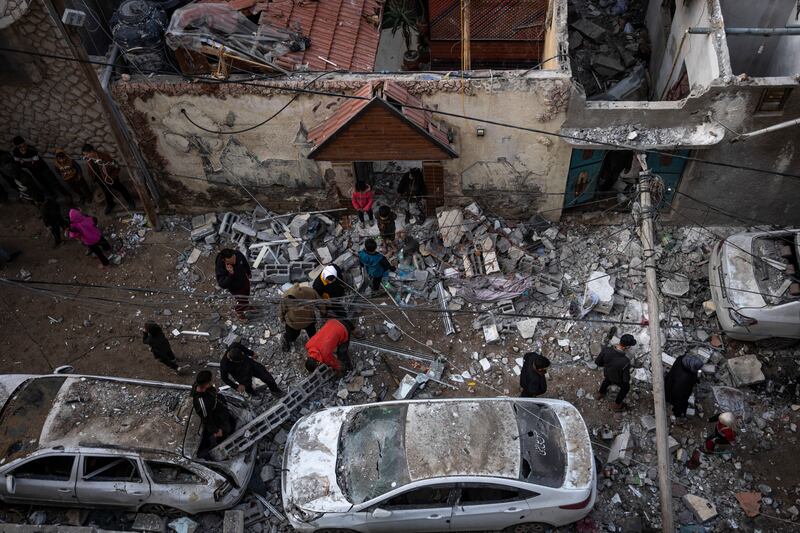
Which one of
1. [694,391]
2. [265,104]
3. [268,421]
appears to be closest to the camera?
[268,421]

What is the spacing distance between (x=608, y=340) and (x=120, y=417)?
23.4ft

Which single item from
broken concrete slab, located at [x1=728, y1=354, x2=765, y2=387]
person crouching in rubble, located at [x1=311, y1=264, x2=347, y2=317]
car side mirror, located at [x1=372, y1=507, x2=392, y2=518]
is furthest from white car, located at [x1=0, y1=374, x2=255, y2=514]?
broken concrete slab, located at [x1=728, y1=354, x2=765, y2=387]

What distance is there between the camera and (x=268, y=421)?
826cm

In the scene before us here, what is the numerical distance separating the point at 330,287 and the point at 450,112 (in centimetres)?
337

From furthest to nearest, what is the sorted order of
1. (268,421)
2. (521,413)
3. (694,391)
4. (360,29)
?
(360,29)
(694,391)
(268,421)
(521,413)

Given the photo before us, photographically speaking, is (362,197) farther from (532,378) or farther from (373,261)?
(532,378)

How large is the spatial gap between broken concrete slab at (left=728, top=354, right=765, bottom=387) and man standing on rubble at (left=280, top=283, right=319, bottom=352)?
6.34m

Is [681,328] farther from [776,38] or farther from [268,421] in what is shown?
[268,421]

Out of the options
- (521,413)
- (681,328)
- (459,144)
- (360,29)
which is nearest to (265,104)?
(360,29)

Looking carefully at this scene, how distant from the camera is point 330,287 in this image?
897 centimetres

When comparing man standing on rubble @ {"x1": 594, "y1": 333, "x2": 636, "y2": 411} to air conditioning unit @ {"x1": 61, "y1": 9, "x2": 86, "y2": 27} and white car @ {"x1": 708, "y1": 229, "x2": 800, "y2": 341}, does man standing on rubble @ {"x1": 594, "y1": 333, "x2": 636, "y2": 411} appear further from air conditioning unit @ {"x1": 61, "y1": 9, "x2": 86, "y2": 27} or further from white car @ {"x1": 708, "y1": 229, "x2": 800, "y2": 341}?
air conditioning unit @ {"x1": 61, "y1": 9, "x2": 86, "y2": 27}

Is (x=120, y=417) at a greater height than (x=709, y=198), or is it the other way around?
(x=709, y=198)

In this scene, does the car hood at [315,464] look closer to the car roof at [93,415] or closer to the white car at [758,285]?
the car roof at [93,415]

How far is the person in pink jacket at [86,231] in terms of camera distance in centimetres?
996
